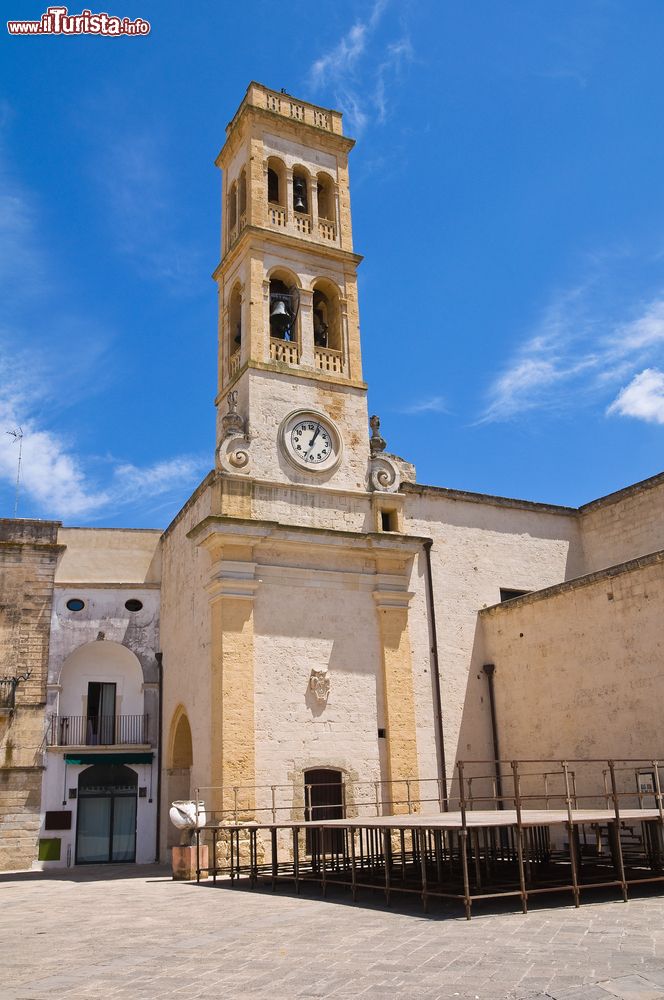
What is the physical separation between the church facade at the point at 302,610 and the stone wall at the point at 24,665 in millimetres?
79

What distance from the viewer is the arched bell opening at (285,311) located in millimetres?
23016

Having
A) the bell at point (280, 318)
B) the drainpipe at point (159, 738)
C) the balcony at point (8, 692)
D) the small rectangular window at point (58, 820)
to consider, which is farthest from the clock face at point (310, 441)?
the small rectangular window at point (58, 820)

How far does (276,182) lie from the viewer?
2498 centimetres

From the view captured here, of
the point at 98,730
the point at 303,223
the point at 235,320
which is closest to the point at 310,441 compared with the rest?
the point at 235,320

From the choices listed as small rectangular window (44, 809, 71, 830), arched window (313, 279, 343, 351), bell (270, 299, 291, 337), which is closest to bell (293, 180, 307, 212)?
arched window (313, 279, 343, 351)

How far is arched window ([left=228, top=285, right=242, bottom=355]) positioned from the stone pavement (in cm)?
1444

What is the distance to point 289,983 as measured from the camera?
7977mm

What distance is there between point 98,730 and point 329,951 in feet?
56.7

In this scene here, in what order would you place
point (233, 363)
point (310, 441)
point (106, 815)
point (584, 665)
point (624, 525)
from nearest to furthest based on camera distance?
point (584, 665) < point (310, 441) < point (233, 363) < point (624, 525) < point (106, 815)

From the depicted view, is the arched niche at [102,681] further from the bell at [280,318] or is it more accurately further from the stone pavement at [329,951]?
the stone pavement at [329,951]

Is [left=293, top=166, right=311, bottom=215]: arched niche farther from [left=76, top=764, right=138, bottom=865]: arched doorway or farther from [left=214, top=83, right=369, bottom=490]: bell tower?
[left=76, top=764, right=138, bottom=865]: arched doorway

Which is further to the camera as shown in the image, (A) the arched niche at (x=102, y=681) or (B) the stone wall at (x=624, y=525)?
(A) the arched niche at (x=102, y=681)

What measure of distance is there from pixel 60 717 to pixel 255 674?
8278 mm

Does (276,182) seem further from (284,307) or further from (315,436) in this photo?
(315,436)
